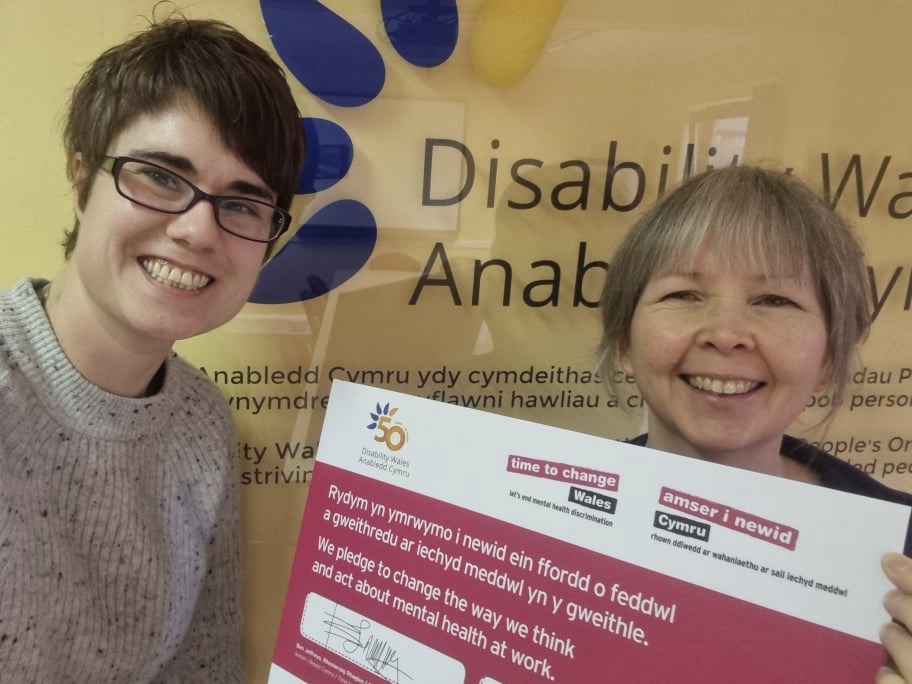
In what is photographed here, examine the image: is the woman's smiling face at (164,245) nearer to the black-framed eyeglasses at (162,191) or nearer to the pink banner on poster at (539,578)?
the black-framed eyeglasses at (162,191)

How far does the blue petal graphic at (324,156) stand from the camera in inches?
44.2

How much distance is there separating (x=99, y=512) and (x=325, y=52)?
818 millimetres

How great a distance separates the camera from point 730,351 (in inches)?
34.5

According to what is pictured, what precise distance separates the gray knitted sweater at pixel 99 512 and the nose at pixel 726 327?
0.79 metres

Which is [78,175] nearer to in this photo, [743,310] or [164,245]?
[164,245]

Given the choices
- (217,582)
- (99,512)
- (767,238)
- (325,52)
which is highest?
(325,52)

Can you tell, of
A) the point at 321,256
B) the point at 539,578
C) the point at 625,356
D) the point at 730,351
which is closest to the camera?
the point at 539,578

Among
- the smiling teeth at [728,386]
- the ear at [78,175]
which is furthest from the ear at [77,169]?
the smiling teeth at [728,386]

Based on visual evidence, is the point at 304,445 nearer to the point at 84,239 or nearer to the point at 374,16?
the point at 84,239

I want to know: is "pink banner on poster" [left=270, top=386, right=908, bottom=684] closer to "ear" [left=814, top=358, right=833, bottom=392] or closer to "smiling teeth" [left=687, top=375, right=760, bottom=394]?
"smiling teeth" [left=687, top=375, right=760, bottom=394]

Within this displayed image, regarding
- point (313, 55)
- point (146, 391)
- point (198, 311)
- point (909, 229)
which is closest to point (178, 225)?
point (198, 311)

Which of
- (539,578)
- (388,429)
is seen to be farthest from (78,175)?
(539,578)

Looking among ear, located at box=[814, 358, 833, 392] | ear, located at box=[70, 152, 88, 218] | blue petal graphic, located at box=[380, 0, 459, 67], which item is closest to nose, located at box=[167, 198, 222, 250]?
ear, located at box=[70, 152, 88, 218]

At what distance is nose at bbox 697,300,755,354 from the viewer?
0.87m
